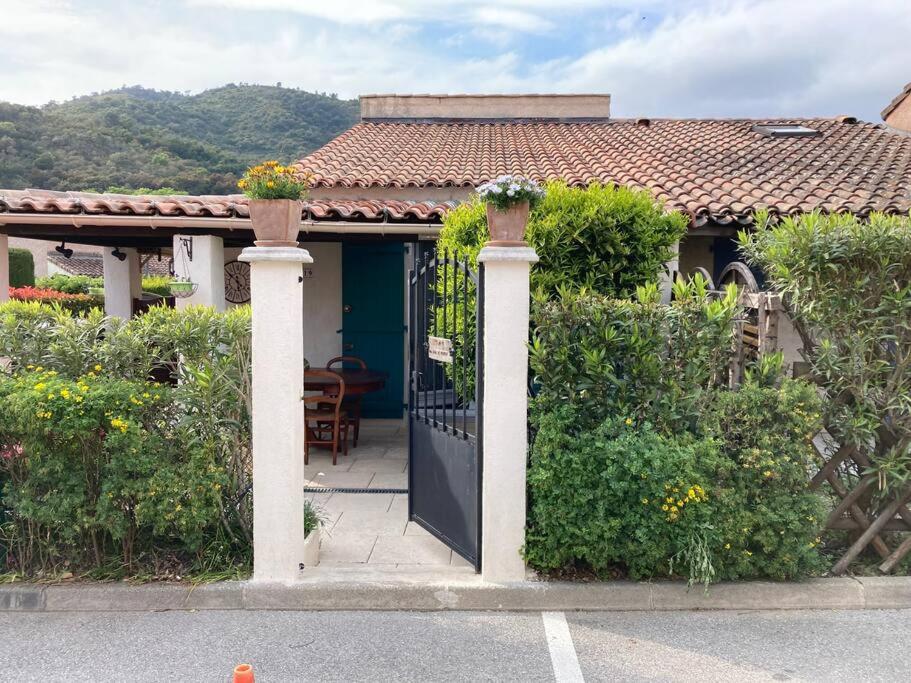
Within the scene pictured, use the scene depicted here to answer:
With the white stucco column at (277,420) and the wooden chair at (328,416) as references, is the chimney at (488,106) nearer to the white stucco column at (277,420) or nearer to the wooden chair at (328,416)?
the wooden chair at (328,416)

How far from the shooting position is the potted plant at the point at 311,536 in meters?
4.43

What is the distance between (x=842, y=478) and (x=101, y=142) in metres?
34.5

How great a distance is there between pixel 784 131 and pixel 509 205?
34.4 feet

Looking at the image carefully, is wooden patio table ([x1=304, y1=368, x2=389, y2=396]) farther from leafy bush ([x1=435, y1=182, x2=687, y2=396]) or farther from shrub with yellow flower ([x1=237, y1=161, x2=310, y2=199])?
shrub with yellow flower ([x1=237, y1=161, x2=310, y2=199])

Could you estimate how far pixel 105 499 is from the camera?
4043 millimetres

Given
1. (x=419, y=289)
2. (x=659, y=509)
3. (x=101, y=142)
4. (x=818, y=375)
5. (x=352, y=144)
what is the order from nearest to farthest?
(x=659, y=509) → (x=818, y=375) → (x=419, y=289) → (x=352, y=144) → (x=101, y=142)

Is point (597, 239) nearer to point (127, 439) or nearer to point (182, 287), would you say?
point (127, 439)

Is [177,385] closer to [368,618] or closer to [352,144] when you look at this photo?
[368,618]

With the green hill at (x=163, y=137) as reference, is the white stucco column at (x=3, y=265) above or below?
below

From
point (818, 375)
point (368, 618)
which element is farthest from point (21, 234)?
point (818, 375)

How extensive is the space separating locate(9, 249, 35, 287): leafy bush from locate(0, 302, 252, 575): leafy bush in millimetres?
17336

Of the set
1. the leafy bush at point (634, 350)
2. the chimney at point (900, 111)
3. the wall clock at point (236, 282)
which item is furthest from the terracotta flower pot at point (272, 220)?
the chimney at point (900, 111)

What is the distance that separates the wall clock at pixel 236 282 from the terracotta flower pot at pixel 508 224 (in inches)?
246

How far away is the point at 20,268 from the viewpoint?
19.4m
